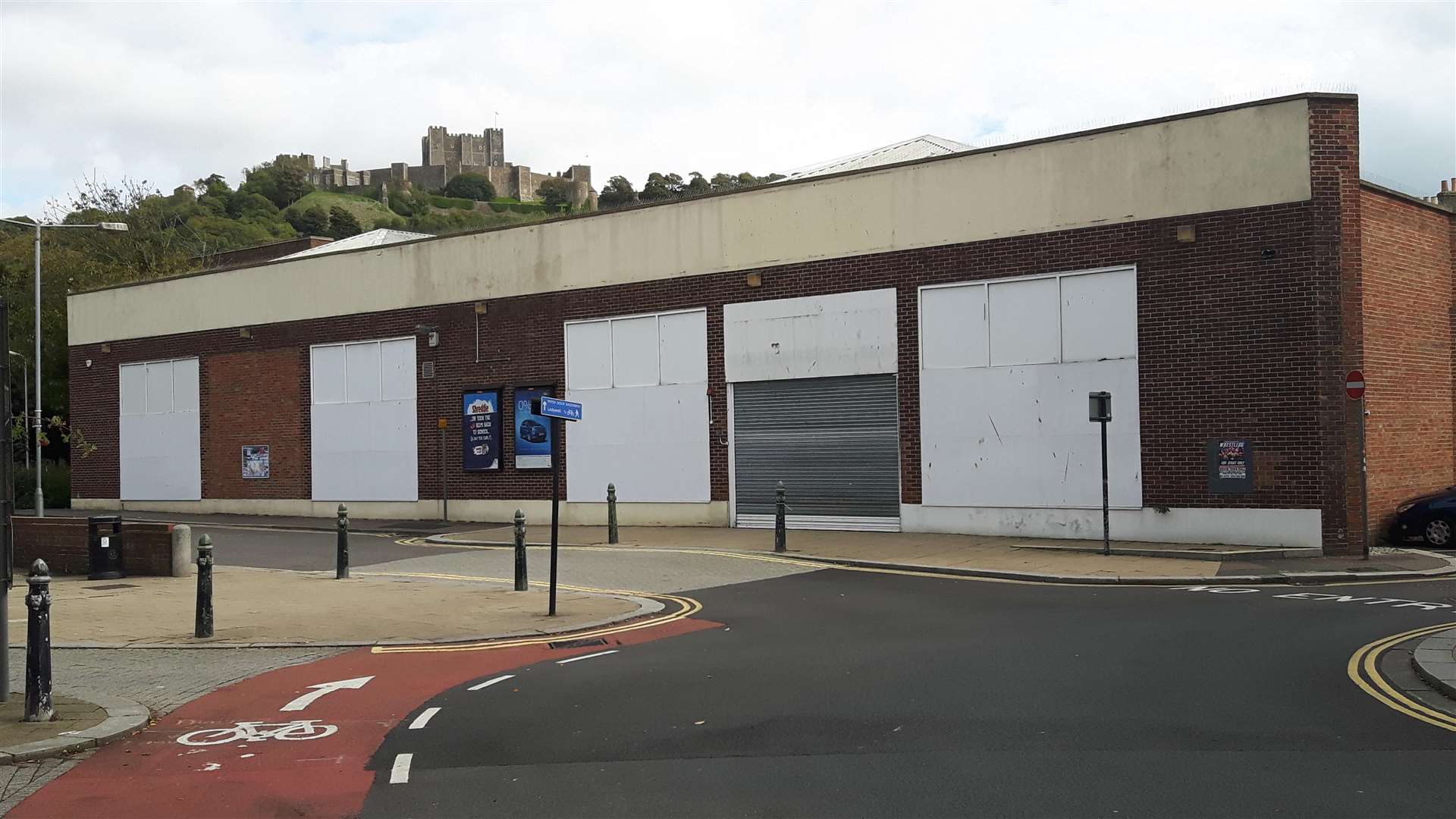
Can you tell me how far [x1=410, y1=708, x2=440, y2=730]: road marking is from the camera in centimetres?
905

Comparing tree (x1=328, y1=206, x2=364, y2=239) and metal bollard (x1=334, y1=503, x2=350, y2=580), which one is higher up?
tree (x1=328, y1=206, x2=364, y2=239)

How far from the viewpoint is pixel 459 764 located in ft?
25.8

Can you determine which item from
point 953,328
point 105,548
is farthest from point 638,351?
point 105,548

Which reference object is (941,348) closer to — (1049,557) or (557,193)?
(1049,557)

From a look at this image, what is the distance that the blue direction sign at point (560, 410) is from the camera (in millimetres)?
14891

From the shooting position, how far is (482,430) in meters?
32.0

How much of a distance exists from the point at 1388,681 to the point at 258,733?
29.1 feet

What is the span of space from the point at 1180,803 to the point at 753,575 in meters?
13.1

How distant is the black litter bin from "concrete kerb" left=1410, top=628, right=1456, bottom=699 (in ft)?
60.2

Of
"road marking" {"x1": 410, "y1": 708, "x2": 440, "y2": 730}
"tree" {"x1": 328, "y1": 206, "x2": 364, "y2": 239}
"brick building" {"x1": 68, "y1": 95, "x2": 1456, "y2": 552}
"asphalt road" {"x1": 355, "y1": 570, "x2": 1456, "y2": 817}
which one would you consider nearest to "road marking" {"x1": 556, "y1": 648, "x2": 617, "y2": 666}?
"asphalt road" {"x1": 355, "y1": 570, "x2": 1456, "y2": 817}

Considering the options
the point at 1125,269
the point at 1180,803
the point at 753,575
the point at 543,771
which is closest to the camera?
the point at 1180,803

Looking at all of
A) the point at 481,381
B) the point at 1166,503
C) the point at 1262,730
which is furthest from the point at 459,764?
the point at 481,381

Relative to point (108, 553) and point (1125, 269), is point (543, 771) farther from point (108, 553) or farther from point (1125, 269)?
point (1125, 269)

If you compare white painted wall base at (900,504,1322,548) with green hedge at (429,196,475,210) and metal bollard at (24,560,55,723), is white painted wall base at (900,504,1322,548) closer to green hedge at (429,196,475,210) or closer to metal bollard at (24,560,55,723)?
metal bollard at (24,560,55,723)
